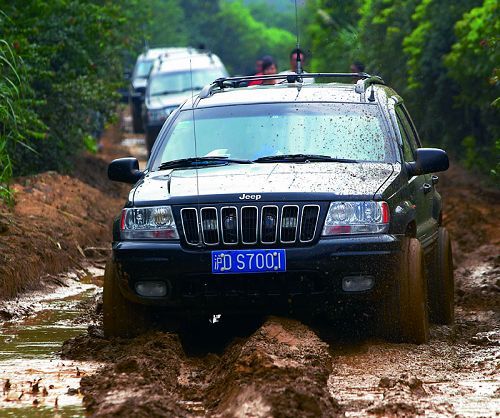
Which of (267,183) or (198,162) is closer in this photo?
(267,183)

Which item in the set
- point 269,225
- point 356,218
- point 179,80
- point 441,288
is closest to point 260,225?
point 269,225

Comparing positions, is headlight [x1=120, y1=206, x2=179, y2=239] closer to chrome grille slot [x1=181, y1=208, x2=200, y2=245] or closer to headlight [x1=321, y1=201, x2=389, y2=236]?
chrome grille slot [x1=181, y1=208, x2=200, y2=245]

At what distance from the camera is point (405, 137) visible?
9375mm

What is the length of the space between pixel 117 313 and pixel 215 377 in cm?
166

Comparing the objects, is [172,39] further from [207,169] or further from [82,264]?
[207,169]

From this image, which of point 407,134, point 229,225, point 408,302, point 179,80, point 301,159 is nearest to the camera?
point 229,225

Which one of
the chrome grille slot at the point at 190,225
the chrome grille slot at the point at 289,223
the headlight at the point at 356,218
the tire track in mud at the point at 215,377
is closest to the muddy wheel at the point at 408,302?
the headlight at the point at 356,218

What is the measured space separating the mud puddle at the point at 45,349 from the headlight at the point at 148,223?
2.75 feet

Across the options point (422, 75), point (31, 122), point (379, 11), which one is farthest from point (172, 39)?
point (31, 122)

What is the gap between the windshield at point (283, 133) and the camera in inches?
345

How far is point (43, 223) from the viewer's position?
1355cm

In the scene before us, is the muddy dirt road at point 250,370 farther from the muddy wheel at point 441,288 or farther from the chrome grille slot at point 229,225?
the chrome grille slot at point 229,225

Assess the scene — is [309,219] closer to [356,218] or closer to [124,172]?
[356,218]

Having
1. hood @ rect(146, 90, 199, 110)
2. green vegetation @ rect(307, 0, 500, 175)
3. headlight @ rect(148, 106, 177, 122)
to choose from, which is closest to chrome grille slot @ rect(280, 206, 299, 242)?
green vegetation @ rect(307, 0, 500, 175)
